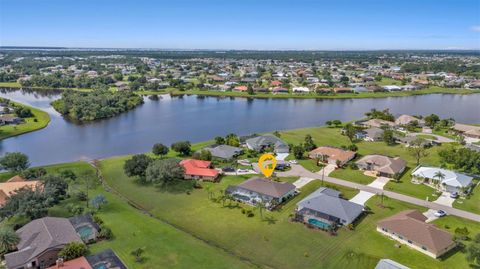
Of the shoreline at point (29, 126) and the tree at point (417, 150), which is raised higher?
the tree at point (417, 150)

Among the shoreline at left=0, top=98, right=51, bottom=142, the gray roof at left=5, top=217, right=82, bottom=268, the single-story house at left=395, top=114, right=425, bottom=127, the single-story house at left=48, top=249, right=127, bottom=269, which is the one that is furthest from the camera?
the single-story house at left=395, top=114, right=425, bottom=127

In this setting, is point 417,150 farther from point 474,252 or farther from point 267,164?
point 474,252

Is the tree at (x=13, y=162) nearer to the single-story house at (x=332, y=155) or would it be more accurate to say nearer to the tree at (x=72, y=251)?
the tree at (x=72, y=251)

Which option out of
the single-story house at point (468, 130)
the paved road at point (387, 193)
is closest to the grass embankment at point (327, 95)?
the single-story house at point (468, 130)

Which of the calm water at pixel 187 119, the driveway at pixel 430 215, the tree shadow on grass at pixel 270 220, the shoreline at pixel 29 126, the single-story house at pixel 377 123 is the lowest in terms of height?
the calm water at pixel 187 119

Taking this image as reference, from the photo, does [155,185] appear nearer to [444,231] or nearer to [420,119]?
[444,231]

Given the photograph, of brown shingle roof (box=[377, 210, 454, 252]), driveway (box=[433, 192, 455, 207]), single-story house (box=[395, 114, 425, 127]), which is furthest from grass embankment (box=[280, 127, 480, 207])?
single-story house (box=[395, 114, 425, 127])

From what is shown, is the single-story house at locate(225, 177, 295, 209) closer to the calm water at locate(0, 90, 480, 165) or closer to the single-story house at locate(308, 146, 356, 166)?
the single-story house at locate(308, 146, 356, 166)

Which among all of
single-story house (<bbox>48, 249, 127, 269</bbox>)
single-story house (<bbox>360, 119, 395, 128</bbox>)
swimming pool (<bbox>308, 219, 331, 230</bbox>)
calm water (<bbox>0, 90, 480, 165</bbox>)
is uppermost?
single-story house (<bbox>48, 249, 127, 269</bbox>)
